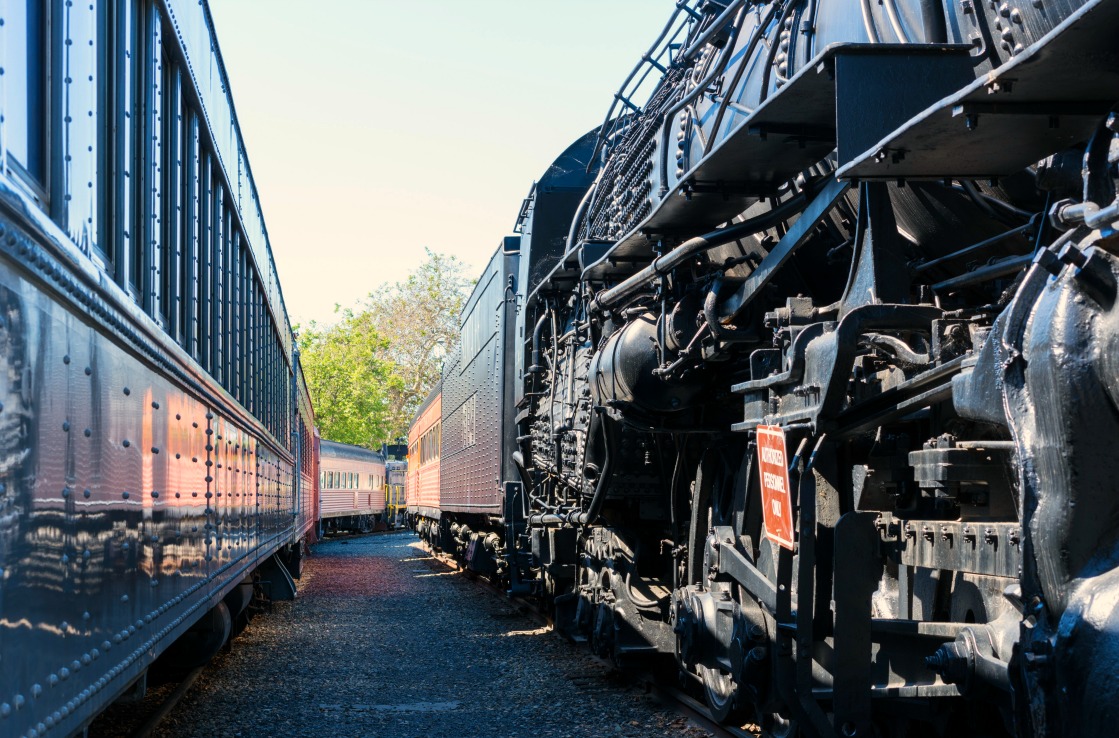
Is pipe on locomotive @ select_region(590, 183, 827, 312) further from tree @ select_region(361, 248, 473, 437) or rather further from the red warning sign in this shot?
tree @ select_region(361, 248, 473, 437)

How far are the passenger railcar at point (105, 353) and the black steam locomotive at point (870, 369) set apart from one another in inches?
80.8

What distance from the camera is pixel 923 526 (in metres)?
3.71

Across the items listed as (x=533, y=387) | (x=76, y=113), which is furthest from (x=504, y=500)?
(x=76, y=113)

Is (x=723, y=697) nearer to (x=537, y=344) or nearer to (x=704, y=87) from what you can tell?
(x=704, y=87)

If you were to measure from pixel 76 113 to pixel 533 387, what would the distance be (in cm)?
753

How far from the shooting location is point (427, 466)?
2484 centimetres

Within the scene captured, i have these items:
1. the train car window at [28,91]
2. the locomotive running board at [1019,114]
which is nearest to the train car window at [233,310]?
the train car window at [28,91]

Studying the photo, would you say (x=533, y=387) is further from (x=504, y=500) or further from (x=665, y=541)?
(x=665, y=541)

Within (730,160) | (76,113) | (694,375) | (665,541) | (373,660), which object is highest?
(730,160)

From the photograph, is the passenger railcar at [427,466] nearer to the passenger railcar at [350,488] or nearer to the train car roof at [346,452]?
the passenger railcar at [350,488]

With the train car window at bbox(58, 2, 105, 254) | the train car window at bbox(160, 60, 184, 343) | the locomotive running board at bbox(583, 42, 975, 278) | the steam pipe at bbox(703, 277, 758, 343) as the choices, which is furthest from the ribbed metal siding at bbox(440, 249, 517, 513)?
the train car window at bbox(58, 2, 105, 254)

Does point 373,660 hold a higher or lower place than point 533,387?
lower

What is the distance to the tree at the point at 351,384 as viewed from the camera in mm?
50812

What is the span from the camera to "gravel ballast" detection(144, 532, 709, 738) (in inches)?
271
